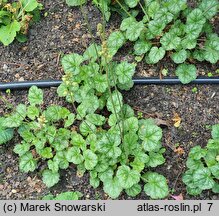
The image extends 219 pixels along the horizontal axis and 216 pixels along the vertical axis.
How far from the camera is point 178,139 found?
308cm

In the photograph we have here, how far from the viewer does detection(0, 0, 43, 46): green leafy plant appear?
132 inches

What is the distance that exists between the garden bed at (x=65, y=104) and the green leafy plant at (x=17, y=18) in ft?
0.23

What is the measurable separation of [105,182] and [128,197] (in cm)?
18

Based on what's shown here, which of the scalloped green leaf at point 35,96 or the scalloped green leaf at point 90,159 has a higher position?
the scalloped green leaf at point 35,96

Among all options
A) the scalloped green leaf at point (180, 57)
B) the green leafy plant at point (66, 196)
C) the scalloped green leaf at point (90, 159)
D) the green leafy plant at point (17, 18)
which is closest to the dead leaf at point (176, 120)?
the scalloped green leaf at point (180, 57)

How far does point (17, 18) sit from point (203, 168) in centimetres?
177

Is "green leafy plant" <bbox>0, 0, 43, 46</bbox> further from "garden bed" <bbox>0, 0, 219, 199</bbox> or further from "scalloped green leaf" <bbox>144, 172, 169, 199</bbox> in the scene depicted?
"scalloped green leaf" <bbox>144, 172, 169, 199</bbox>

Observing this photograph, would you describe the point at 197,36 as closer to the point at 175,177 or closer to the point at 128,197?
the point at 175,177

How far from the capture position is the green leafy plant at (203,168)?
2771 millimetres

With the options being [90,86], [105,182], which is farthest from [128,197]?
[90,86]

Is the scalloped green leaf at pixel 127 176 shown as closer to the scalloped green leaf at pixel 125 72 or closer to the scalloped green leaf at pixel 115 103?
the scalloped green leaf at pixel 115 103

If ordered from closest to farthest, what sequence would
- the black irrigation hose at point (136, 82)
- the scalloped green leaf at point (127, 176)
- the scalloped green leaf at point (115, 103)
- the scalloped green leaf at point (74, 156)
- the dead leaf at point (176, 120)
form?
the scalloped green leaf at point (127, 176) → the scalloped green leaf at point (74, 156) → the scalloped green leaf at point (115, 103) → the dead leaf at point (176, 120) → the black irrigation hose at point (136, 82)

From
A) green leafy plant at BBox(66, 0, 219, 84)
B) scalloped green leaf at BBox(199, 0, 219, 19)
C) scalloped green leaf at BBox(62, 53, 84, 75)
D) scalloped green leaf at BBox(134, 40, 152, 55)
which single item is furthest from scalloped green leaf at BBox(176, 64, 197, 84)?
scalloped green leaf at BBox(62, 53, 84, 75)

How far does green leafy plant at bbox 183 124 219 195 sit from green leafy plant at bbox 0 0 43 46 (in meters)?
1.53
